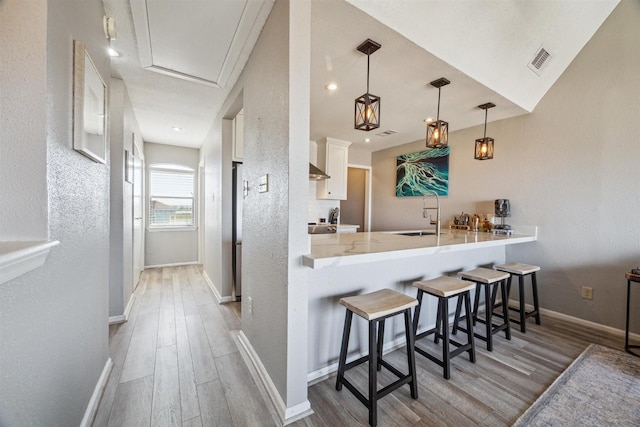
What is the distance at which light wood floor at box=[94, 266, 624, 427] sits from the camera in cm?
149

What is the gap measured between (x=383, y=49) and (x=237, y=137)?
201 centimetres

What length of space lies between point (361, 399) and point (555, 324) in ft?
8.48

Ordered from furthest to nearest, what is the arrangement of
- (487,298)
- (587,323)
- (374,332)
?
(587,323), (487,298), (374,332)

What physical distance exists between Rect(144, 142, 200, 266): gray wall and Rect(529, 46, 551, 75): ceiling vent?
18.1 ft

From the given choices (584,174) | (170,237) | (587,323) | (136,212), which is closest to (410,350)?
(587,323)

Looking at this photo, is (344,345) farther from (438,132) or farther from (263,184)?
(438,132)

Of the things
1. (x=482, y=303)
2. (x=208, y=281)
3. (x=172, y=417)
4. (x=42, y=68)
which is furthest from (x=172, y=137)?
(x=482, y=303)

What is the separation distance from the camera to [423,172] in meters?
4.29

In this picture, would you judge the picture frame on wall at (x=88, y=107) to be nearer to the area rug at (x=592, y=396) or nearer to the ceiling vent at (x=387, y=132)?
the area rug at (x=592, y=396)

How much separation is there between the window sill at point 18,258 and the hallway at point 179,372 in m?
1.20

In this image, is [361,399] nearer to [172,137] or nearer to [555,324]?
[555,324]

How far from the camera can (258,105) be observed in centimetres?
195

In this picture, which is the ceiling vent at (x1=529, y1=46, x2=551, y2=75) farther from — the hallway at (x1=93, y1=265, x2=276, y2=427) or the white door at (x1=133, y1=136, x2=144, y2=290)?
the white door at (x1=133, y1=136, x2=144, y2=290)

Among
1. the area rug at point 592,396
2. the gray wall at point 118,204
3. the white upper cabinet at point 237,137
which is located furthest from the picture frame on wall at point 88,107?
the area rug at point 592,396
